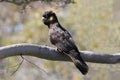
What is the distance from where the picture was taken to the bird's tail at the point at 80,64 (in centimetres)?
527

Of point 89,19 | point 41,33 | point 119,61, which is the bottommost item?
point 41,33

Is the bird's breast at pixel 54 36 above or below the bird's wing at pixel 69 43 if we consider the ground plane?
below

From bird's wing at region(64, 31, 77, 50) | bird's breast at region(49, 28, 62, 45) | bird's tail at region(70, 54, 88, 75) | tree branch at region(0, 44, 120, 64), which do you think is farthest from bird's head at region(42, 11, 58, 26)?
bird's tail at region(70, 54, 88, 75)

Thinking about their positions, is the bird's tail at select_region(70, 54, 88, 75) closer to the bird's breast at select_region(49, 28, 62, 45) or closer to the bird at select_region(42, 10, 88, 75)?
the bird at select_region(42, 10, 88, 75)

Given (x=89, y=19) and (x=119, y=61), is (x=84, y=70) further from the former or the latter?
(x=89, y=19)

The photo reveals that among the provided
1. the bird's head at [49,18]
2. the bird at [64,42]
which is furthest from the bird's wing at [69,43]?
the bird's head at [49,18]

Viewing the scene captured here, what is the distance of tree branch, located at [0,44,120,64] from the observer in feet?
17.2

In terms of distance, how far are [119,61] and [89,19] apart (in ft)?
24.3

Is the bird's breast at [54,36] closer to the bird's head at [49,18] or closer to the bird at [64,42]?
the bird at [64,42]

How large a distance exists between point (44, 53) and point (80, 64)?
1.09 ft

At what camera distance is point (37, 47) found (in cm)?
533

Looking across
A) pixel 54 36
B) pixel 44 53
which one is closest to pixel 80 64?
pixel 44 53

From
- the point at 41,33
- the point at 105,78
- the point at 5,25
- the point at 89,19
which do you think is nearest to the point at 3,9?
the point at 5,25

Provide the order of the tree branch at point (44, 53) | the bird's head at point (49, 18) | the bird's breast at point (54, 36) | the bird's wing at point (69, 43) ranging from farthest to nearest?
1. the bird's head at point (49, 18)
2. the bird's breast at point (54, 36)
3. the bird's wing at point (69, 43)
4. the tree branch at point (44, 53)
